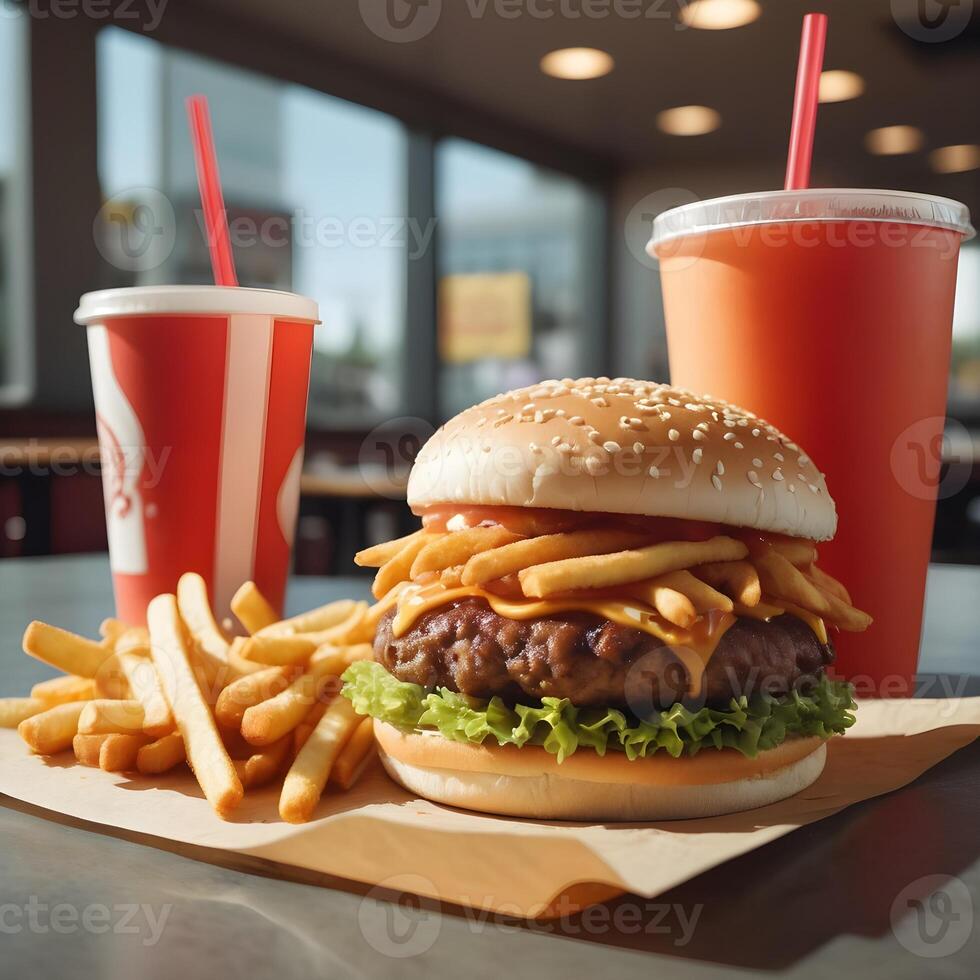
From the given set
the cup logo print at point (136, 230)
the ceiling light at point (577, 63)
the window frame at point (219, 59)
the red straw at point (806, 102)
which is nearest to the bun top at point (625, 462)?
the red straw at point (806, 102)

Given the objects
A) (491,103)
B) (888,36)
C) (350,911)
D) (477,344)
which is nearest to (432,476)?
(350,911)

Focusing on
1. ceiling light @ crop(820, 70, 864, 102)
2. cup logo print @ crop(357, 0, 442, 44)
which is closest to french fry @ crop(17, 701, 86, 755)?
cup logo print @ crop(357, 0, 442, 44)

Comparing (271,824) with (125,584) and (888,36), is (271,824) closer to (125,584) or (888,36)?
(125,584)

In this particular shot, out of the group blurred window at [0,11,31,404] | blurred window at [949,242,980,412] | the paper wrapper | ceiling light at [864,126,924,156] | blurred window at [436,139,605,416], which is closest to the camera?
the paper wrapper

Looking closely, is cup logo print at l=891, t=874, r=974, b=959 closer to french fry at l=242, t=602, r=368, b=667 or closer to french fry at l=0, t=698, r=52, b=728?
french fry at l=242, t=602, r=368, b=667

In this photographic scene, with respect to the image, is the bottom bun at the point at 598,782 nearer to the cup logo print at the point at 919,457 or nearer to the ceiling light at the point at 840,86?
the cup logo print at the point at 919,457

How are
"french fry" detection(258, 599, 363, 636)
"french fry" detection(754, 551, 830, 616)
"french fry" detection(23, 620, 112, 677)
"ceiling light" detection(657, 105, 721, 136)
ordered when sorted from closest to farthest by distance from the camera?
Result: "french fry" detection(754, 551, 830, 616), "french fry" detection(23, 620, 112, 677), "french fry" detection(258, 599, 363, 636), "ceiling light" detection(657, 105, 721, 136)
